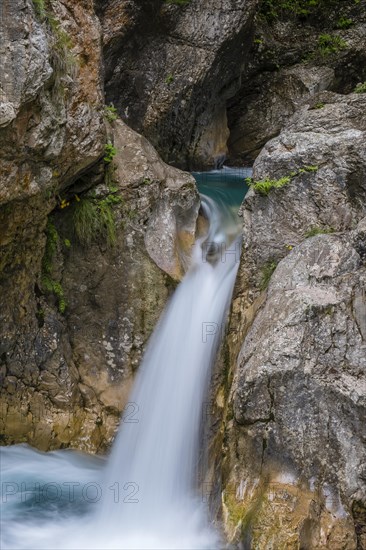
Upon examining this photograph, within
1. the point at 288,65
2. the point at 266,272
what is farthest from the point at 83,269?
the point at 288,65

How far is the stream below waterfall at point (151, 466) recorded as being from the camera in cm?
525

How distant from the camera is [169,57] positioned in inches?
377

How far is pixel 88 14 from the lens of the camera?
6.31 meters

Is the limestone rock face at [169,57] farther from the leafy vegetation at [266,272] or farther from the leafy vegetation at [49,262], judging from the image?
the leafy vegetation at [266,272]

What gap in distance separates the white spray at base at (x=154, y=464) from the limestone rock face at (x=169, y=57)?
3305mm

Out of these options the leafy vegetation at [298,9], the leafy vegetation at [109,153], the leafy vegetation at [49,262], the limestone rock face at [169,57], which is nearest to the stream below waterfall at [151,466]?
the leafy vegetation at [49,262]

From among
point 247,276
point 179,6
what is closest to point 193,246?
point 247,276

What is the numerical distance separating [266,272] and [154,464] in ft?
6.71

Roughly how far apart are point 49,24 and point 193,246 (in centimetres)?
278

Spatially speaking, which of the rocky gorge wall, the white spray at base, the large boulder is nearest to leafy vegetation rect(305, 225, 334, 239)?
the rocky gorge wall

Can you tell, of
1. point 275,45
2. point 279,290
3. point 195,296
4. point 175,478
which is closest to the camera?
point 279,290

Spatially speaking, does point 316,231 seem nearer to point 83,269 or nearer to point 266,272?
point 266,272

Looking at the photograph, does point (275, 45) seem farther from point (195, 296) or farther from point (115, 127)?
point (195, 296)

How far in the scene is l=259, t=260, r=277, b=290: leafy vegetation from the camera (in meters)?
5.93
